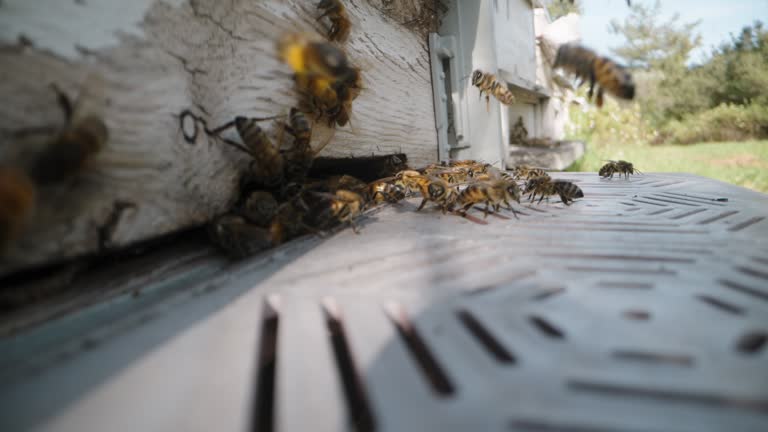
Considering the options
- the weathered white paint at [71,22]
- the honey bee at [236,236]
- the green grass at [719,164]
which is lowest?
the green grass at [719,164]

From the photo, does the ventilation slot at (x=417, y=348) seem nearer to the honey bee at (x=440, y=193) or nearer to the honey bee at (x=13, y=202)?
the honey bee at (x=13, y=202)

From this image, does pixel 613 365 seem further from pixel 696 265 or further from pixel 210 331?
pixel 210 331

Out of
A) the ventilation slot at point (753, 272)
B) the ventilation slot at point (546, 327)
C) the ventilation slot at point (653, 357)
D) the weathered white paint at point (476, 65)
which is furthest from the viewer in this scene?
the weathered white paint at point (476, 65)

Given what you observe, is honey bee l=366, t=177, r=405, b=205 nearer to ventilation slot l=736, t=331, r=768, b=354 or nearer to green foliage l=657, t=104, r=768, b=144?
ventilation slot l=736, t=331, r=768, b=354

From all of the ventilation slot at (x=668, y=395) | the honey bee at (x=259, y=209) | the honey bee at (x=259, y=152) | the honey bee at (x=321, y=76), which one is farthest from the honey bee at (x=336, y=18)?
the ventilation slot at (x=668, y=395)

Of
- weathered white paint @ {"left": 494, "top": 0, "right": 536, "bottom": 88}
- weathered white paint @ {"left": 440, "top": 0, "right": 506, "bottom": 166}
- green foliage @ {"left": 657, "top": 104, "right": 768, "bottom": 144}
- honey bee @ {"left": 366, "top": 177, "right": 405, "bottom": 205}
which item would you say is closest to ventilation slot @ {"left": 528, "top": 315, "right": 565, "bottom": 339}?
honey bee @ {"left": 366, "top": 177, "right": 405, "bottom": 205}

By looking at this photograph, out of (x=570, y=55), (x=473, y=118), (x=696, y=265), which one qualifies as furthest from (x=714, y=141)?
(x=696, y=265)

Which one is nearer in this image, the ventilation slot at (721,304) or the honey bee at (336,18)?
the ventilation slot at (721,304)
